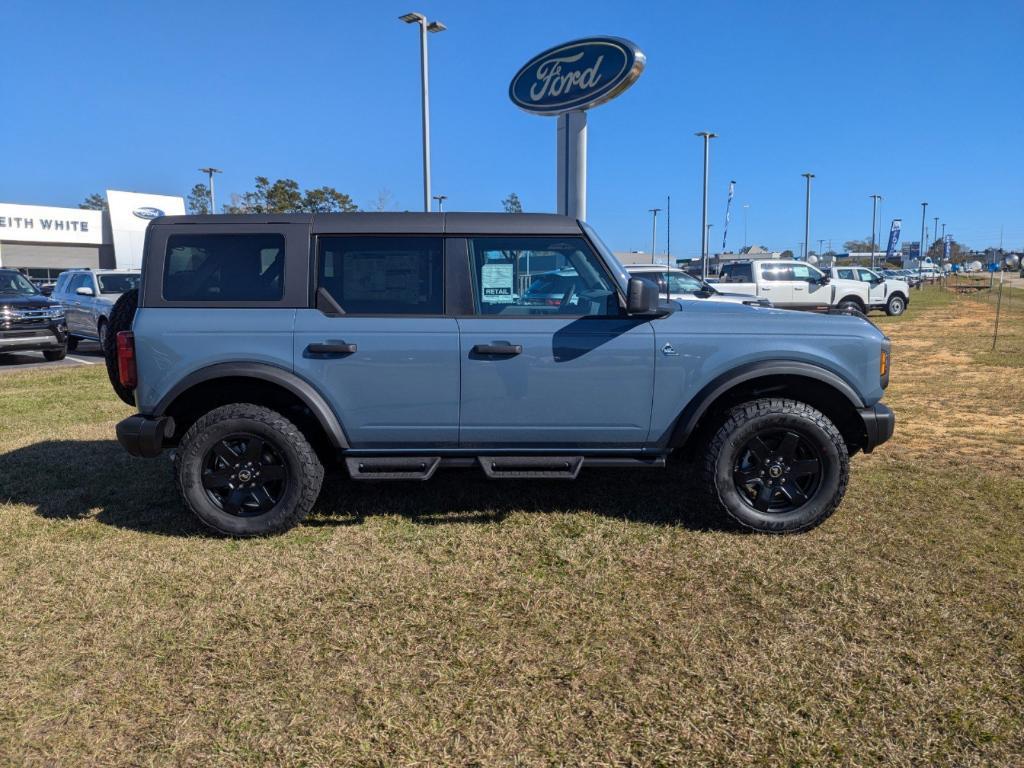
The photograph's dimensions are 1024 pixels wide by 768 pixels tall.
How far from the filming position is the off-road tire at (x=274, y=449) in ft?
13.9

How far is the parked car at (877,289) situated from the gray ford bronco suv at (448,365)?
20844mm

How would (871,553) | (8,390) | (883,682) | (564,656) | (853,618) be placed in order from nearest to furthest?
(883,682) < (564,656) < (853,618) < (871,553) < (8,390)

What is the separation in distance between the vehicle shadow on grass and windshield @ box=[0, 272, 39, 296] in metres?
9.12

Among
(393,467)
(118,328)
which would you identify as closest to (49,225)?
(118,328)

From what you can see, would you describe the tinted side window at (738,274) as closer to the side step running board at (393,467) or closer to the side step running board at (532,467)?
the side step running board at (532,467)

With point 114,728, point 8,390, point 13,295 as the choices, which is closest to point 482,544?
point 114,728

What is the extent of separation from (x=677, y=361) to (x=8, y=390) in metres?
9.18

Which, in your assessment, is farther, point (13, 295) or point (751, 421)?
point (13, 295)

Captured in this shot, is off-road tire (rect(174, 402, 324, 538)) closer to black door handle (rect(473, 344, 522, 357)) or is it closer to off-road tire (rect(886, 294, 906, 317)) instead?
black door handle (rect(473, 344, 522, 357))

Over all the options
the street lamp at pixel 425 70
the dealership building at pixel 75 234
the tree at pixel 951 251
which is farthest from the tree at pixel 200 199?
the tree at pixel 951 251

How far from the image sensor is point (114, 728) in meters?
2.64

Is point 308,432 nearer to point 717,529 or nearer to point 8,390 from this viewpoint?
point 717,529

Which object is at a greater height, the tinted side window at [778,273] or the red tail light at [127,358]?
the tinted side window at [778,273]

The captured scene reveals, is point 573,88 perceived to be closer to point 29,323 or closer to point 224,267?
point 29,323
